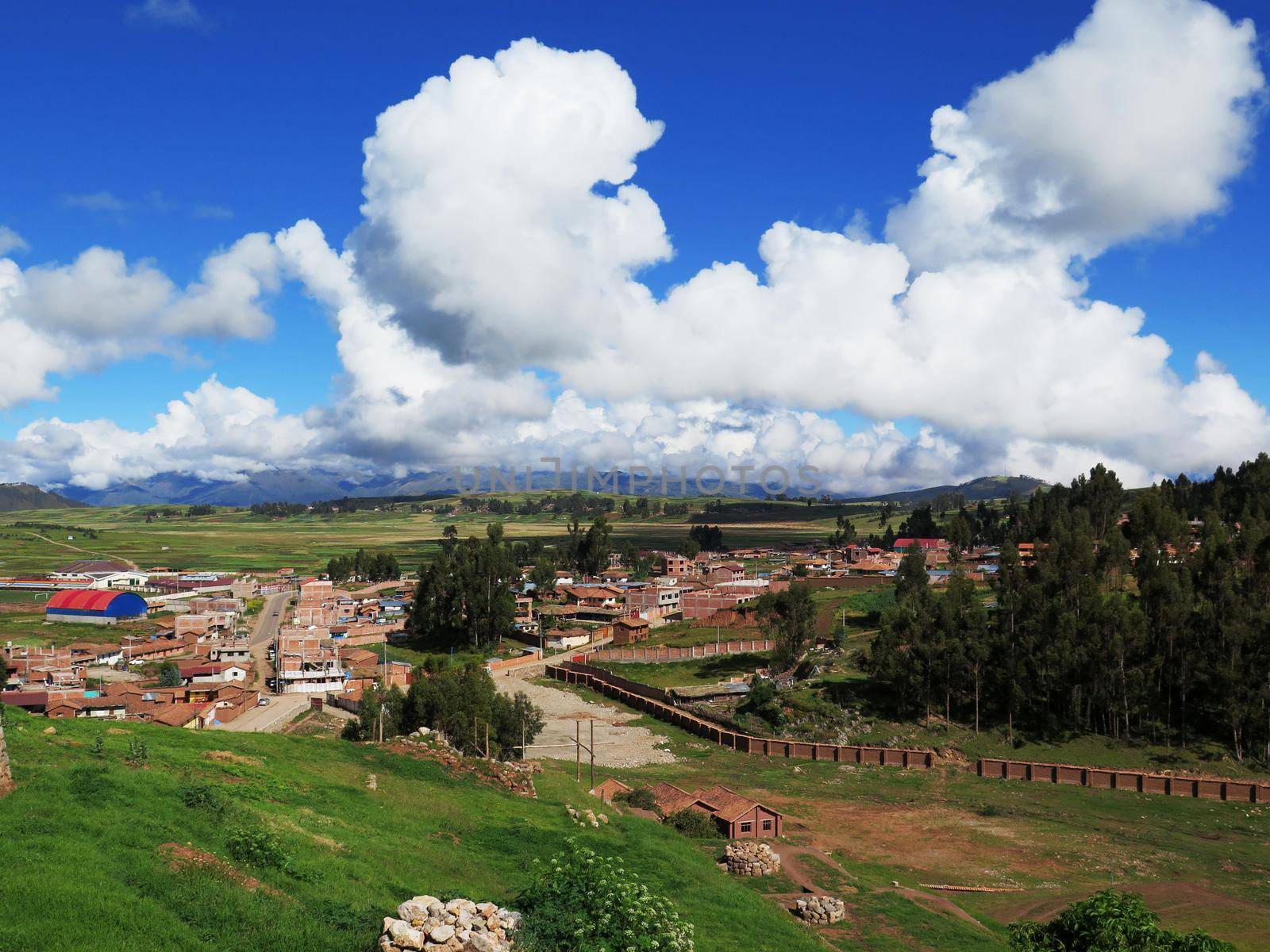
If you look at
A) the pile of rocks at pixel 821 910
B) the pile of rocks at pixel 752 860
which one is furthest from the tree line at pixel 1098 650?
Answer: the pile of rocks at pixel 821 910

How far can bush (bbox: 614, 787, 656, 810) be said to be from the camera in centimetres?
3878

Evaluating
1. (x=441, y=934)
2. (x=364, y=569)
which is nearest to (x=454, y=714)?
(x=441, y=934)

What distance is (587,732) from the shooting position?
61.0 meters

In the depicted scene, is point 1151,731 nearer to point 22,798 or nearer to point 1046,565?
point 1046,565

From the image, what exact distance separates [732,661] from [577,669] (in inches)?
612

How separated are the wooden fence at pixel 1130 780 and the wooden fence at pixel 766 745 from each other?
4904mm

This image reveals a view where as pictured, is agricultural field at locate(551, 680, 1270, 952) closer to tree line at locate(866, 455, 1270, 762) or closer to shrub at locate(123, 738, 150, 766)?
tree line at locate(866, 455, 1270, 762)

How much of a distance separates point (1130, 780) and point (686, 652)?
43.6 m

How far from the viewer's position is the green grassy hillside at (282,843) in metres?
13.4

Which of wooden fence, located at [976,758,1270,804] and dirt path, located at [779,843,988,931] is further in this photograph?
wooden fence, located at [976,758,1270,804]

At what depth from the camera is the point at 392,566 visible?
153875 millimetres

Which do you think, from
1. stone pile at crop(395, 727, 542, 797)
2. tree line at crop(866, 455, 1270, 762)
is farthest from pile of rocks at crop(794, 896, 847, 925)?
tree line at crop(866, 455, 1270, 762)

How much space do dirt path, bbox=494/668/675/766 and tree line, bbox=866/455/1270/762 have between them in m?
19.6

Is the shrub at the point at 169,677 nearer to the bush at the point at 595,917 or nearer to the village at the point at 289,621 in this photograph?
the village at the point at 289,621
